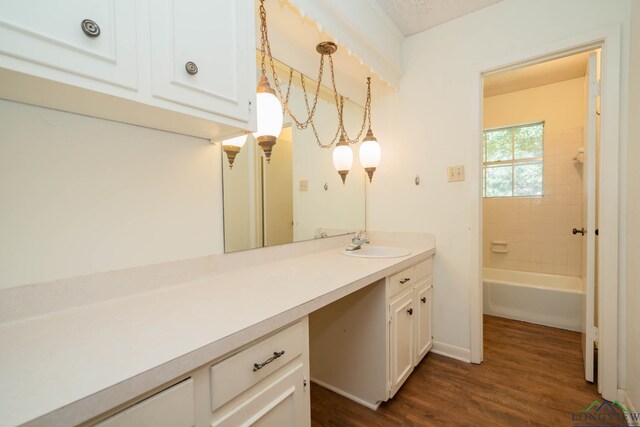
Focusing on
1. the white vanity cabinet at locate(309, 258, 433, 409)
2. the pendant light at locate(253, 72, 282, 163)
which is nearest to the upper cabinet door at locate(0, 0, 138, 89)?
the pendant light at locate(253, 72, 282, 163)

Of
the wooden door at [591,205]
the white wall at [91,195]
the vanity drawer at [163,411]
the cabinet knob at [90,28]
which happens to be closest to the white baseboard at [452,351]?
the wooden door at [591,205]

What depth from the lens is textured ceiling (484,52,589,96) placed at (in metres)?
2.48

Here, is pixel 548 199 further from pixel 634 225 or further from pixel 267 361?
pixel 267 361

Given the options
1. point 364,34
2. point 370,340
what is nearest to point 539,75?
point 364,34

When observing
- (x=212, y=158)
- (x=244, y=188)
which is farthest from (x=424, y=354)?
(x=212, y=158)

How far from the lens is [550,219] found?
2.99 m

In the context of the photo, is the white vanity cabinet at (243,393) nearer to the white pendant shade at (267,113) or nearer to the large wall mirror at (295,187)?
the large wall mirror at (295,187)

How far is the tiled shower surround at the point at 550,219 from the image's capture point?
2.87 meters

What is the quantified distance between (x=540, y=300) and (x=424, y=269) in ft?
4.84

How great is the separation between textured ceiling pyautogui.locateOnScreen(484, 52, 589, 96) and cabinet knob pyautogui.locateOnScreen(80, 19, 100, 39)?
2.76 metres

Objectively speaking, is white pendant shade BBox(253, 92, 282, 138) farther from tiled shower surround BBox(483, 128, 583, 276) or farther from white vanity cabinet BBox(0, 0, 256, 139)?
tiled shower surround BBox(483, 128, 583, 276)

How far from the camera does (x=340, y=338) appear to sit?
1.59 m

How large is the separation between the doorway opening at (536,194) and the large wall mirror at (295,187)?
57.5 inches

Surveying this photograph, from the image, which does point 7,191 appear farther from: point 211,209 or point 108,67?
point 211,209
